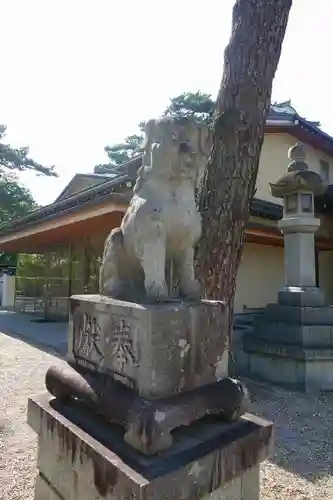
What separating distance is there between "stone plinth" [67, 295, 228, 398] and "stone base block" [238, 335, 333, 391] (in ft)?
10.3

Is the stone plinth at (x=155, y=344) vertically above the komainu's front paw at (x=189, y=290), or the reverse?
the komainu's front paw at (x=189, y=290)

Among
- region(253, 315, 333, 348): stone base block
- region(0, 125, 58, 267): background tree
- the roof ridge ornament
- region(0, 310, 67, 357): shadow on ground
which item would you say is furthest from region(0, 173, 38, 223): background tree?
region(253, 315, 333, 348): stone base block

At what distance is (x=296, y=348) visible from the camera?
16.0 feet

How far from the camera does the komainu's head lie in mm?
1829

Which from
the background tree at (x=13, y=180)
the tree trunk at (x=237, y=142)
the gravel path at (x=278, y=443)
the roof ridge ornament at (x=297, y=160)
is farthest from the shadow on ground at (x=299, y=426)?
the background tree at (x=13, y=180)

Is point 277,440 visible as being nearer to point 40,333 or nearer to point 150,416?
point 150,416

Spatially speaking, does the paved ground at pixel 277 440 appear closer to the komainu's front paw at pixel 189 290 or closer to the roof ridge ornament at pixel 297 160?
the komainu's front paw at pixel 189 290

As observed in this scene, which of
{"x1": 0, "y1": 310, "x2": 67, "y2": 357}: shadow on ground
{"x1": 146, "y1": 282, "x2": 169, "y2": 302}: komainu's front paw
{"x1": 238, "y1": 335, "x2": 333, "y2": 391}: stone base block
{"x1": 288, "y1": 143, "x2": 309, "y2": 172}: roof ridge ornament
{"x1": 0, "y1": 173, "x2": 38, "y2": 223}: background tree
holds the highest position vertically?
{"x1": 0, "y1": 173, "x2": 38, "y2": 223}: background tree

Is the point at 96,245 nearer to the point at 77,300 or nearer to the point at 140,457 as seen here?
the point at 77,300

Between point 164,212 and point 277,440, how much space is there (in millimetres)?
2554

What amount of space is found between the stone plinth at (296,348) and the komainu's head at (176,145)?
3711mm

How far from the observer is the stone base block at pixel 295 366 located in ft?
15.7

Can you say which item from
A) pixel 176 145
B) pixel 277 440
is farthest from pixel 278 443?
pixel 176 145

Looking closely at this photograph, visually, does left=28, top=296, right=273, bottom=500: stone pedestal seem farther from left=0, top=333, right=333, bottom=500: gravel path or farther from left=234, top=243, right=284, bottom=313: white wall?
left=234, top=243, right=284, bottom=313: white wall
